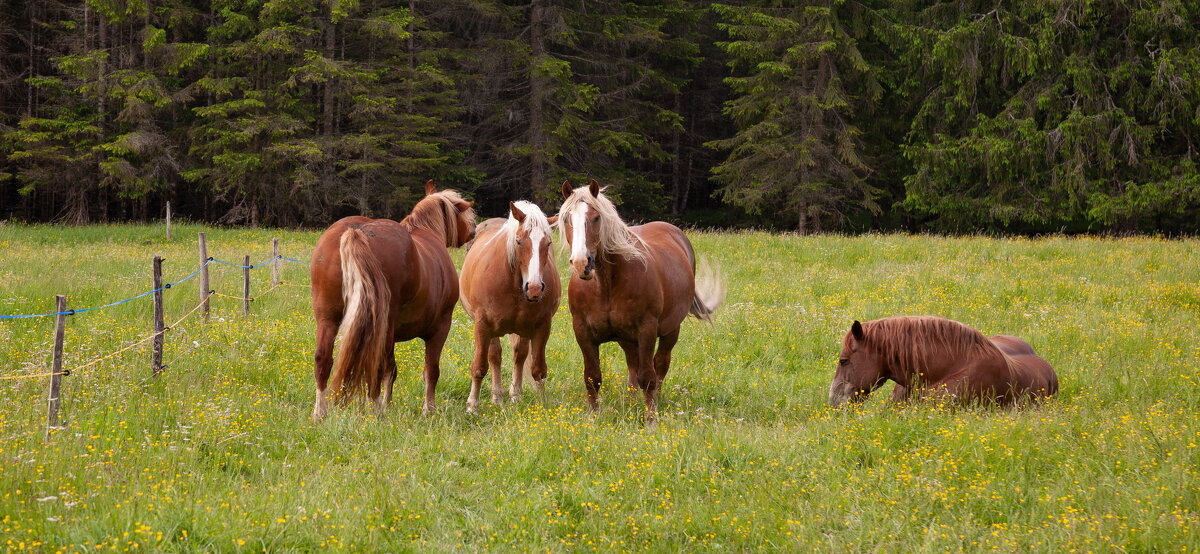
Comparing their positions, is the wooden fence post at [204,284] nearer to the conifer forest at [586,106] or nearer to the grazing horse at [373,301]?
the grazing horse at [373,301]

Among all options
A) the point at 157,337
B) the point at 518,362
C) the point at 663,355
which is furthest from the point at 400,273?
the point at 663,355

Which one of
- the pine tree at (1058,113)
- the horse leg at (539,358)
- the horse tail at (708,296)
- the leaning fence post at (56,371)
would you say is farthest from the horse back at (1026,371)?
the pine tree at (1058,113)

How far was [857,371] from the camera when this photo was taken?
22.4 ft

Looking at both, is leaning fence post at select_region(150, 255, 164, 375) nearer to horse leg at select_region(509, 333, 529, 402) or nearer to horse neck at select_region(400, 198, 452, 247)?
horse neck at select_region(400, 198, 452, 247)

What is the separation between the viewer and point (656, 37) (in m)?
29.6

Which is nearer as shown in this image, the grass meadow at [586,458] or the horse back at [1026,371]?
the grass meadow at [586,458]

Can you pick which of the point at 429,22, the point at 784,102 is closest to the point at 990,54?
the point at 784,102

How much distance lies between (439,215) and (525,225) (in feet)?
5.84

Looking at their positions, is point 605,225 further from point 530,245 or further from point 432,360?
point 432,360

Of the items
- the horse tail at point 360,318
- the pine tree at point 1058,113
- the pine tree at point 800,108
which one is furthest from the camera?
the pine tree at point 800,108

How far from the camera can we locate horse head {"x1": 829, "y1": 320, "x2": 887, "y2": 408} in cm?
682

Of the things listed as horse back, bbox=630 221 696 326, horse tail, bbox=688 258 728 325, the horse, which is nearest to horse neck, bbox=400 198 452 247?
the horse

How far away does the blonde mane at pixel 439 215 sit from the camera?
25.5 feet

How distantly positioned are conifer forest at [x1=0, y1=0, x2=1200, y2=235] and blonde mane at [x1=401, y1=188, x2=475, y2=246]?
19.0 metres
